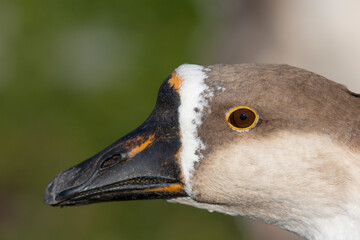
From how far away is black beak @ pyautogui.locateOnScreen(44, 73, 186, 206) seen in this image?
3.03m

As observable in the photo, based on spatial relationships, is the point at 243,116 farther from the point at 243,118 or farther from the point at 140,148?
the point at 140,148

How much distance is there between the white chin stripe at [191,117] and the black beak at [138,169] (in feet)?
0.12

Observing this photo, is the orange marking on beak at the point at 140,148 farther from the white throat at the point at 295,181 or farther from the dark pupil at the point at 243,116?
the dark pupil at the point at 243,116

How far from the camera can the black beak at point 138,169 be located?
3027 millimetres

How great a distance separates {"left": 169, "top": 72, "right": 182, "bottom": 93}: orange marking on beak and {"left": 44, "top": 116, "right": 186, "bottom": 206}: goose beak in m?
0.20

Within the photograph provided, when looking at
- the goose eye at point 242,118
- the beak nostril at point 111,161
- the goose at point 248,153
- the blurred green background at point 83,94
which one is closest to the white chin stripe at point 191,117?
the goose at point 248,153

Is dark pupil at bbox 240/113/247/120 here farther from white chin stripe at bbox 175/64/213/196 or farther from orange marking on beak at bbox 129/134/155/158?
orange marking on beak at bbox 129/134/155/158

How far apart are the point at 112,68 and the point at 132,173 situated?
17.3 feet

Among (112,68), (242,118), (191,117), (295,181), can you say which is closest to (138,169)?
(191,117)

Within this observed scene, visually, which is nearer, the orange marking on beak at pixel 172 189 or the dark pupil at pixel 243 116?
the dark pupil at pixel 243 116

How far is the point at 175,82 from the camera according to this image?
10.1 ft

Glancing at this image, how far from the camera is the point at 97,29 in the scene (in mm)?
8555

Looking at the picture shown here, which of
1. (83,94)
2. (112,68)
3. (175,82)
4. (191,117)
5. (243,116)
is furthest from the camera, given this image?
(112,68)

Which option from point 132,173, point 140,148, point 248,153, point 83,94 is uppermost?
point 83,94
